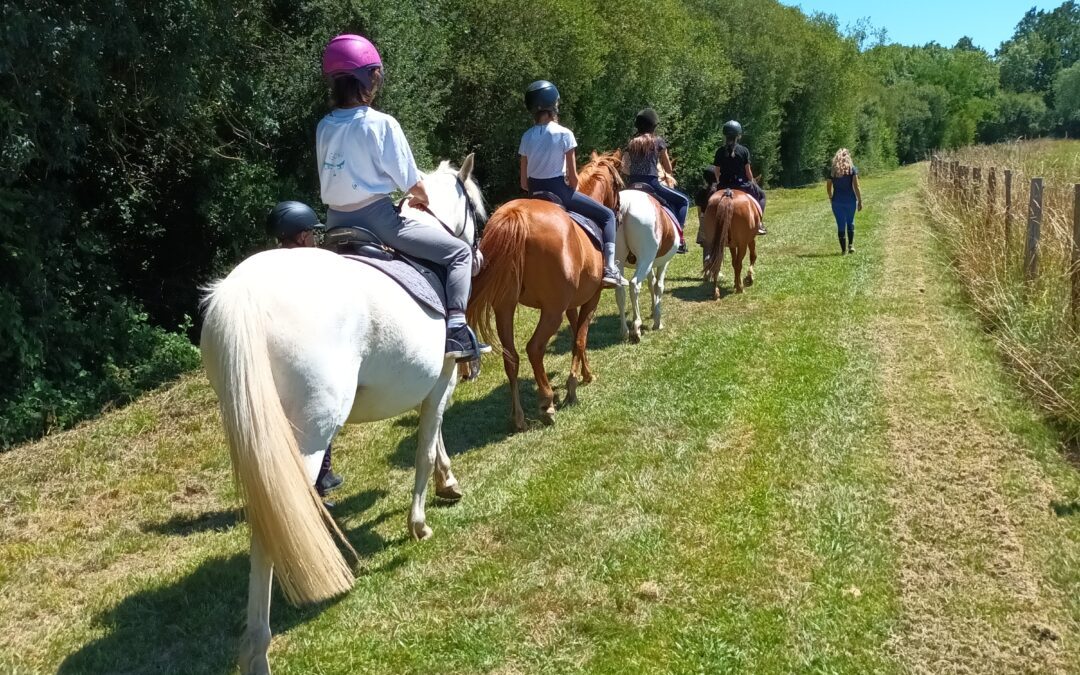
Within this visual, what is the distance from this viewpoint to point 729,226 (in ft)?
41.1

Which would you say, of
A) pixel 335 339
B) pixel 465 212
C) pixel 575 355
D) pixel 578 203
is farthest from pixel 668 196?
pixel 335 339

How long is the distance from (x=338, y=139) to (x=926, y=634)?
3.98m

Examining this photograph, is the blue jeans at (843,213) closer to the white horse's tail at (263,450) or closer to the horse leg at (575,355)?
the horse leg at (575,355)

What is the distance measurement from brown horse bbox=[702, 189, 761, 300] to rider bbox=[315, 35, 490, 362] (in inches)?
339

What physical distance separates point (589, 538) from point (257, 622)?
2146mm

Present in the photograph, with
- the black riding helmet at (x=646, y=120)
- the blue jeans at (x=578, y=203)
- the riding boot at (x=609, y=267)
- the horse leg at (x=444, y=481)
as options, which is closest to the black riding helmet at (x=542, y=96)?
the blue jeans at (x=578, y=203)

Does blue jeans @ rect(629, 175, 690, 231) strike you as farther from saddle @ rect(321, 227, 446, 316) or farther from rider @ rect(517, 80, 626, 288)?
saddle @ rect(321, 227, 446, 316)

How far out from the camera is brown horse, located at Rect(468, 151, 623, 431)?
21.5ft

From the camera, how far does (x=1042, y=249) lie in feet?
29.3

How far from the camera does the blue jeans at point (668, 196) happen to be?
1076cm

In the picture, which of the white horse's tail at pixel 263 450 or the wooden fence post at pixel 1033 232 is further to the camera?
the wooden fence post at pixel 1033 232

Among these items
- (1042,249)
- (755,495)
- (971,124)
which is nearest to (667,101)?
(1042,249)

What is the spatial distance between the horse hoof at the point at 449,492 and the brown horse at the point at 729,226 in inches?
311

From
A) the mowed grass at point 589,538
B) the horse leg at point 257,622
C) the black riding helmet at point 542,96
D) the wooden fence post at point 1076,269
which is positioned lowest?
the mowed grass at point 589,538
